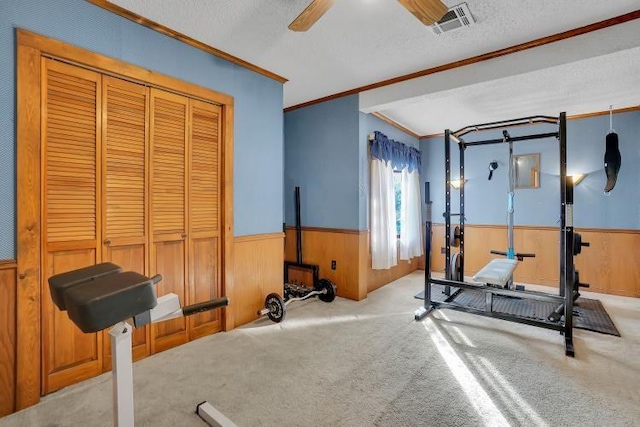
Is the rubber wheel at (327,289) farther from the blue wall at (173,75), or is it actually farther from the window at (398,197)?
the window at (398,197)

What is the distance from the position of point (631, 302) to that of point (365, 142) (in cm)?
375

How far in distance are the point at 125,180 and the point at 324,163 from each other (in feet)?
7.89

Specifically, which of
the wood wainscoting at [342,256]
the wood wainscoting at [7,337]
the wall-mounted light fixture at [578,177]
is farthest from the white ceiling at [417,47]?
the wood wainscoting at [7,337]

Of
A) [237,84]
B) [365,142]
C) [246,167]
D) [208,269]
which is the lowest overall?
[208,269]

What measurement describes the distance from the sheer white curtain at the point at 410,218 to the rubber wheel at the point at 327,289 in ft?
5.16

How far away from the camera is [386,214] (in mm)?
4270

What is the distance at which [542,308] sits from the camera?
3.55m

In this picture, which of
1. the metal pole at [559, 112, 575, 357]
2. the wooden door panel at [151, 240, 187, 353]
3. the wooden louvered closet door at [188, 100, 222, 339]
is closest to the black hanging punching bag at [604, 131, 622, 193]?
the metal pole at [559, 112, 575, 357]

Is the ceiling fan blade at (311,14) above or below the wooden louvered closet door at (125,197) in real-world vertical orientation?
above

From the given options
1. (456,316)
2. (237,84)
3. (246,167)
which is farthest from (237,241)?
(456,316)

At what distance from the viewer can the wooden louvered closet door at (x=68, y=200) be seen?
6.23 ft

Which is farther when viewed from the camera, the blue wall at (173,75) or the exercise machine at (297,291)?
the exercise machine at (297,291)

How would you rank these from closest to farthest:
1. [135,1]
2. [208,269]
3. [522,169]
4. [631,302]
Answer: [135,1] < [208,269] < [631,302] < [522,169]

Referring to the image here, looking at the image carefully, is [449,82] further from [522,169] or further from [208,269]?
[208,269]
